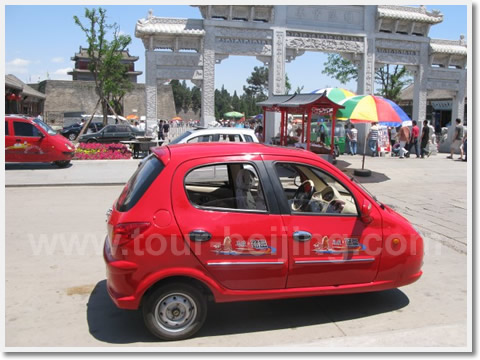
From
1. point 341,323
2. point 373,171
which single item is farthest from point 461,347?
point 373,171

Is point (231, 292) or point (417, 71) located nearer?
point (231, 292)

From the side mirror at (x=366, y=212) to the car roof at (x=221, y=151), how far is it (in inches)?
24.4

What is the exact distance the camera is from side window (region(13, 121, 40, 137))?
14797 millimetres

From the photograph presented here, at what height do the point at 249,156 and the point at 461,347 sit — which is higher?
the point at 249,156

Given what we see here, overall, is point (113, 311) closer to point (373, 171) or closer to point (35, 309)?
point (35, 309)

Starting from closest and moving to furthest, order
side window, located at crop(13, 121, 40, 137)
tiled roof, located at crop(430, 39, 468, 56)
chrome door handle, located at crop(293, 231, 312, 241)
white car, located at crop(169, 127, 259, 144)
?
1. chrome door handle, located at crop(293, 231, 312, 241)
2. white car, located at crop(169, 127, 259, 144)
3. side window, located at crop(13, 121, 40, 137)
4. tiled roof, located at crop(430, 39, 468, 56)

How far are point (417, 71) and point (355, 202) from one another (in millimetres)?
23083

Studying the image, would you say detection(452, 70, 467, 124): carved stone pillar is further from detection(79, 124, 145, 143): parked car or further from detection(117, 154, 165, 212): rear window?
detection(117, 154, 165, 212): rear window

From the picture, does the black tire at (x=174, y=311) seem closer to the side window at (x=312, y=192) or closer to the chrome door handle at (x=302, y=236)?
the chrome door handle at (x=302, y=236)

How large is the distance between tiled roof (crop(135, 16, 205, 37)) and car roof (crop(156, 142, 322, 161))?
17301mm

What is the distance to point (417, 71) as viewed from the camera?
82.0ft

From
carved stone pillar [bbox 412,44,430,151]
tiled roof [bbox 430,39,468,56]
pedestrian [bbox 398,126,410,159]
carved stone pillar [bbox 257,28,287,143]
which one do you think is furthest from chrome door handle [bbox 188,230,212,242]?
tiled roof [bbox 430,39,468,56]

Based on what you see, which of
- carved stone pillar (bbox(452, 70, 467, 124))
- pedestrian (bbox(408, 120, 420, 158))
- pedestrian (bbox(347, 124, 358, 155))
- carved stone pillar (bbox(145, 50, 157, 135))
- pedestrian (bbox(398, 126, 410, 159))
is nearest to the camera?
pedestrian (bbox(398, 126, 410, 159))

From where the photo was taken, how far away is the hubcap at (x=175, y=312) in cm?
389
